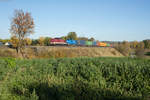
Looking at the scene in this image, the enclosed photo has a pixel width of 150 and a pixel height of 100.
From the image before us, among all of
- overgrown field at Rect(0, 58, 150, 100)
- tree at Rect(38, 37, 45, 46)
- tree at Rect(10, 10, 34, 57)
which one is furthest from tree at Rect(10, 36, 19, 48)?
tree at Rect(38, 37, 45, 46)

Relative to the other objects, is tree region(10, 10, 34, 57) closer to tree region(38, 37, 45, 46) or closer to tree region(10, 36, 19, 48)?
tree region(10, 36, 19, 48)

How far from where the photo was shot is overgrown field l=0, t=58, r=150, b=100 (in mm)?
9613

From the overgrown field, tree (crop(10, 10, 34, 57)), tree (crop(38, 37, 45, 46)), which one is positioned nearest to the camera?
the overgrown field

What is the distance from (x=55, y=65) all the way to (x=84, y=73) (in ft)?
12.7

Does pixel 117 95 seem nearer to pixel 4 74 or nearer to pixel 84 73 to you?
pixel 84 73

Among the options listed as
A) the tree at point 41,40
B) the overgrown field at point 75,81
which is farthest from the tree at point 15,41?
the tree at point 41,40

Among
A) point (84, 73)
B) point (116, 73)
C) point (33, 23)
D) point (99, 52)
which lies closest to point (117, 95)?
point (116, 73)

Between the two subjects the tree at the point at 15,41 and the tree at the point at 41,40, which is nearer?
the tree at the point at 15,41

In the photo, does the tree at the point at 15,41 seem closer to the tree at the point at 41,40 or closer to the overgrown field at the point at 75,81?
the overgrown field at the point at 75,81

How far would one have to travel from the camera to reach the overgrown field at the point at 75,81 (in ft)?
31.5

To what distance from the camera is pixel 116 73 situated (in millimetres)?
13617

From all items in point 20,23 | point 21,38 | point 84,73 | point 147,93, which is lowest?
point 147,93

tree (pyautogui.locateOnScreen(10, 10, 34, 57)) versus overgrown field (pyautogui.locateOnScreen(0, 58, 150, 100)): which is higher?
tree (pyautogui.locateOnScreen(10, 10, 34, 57))

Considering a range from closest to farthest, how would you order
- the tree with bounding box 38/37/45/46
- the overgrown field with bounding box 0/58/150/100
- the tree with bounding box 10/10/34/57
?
the overgrown field with bounding box 0/58/150/100
the tree with bounding box 10/10/34/57
the tree with bounding box 38/37/45/46
